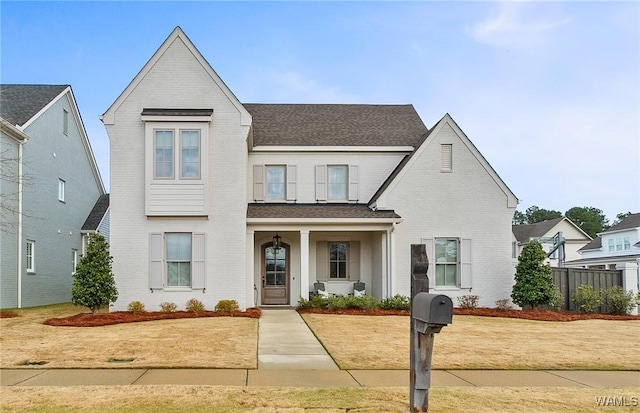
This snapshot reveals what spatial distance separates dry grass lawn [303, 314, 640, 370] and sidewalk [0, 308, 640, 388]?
47 cm

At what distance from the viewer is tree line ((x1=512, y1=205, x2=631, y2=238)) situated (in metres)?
92.0

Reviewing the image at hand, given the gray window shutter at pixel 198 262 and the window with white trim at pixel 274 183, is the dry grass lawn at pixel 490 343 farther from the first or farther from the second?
the window with white trim at pixel 274 183

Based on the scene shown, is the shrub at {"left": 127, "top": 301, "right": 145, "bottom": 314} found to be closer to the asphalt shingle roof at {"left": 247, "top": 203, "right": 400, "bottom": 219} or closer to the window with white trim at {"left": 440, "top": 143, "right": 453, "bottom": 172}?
the asphalt shingle roof at {"left": 247, "top": 203, "right": 400, "bottom": 219}

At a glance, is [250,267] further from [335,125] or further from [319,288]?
[335,125]

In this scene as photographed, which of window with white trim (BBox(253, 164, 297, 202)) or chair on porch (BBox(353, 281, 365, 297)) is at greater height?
window with white trim (BBox(253, 164, 297, 202))

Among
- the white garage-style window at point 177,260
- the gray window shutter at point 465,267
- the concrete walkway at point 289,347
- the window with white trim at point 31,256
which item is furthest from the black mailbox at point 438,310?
the window with white trim at point 31,256

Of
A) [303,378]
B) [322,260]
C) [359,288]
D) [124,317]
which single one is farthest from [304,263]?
[303,378]

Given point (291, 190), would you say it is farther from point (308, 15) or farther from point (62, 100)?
point (62, 100)

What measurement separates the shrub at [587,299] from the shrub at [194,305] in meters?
12.9

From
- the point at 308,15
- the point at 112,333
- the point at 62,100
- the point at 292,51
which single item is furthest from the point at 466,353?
the point at 62,100

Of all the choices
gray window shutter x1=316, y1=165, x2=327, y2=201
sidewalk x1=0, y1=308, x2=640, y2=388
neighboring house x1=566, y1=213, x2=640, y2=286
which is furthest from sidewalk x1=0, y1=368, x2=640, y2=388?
neighboring house x1=566, y1=213, x2=640, y2=286

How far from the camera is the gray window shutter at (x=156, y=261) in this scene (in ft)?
61.0

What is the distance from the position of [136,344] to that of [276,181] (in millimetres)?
11210

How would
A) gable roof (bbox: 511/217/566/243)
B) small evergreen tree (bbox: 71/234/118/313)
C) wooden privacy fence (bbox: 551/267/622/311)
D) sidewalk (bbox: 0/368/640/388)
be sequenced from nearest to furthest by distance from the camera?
sidewalk (bbox: 0/368/640/388) < small evergreen tree (bbox: 71/234/118/313) < wooden privacy fence (bbox: 551/267/622/311) < gable roof (bbox: 511/217/566/243)
